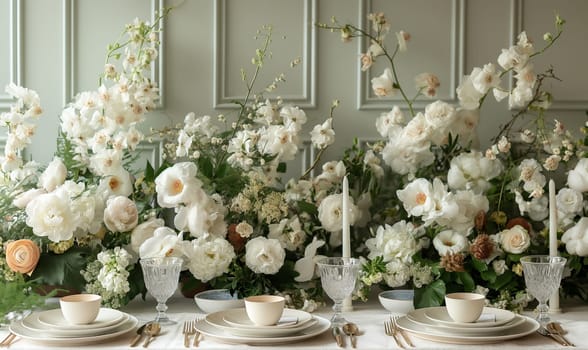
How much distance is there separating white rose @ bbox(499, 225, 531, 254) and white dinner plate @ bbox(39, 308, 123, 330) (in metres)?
1.09

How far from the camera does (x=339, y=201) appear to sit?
2443 mm

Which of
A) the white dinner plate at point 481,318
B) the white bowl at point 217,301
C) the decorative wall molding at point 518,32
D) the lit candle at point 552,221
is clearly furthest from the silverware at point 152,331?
the decorative wall molding at point 518,32

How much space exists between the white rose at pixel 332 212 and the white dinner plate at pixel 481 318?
426mm

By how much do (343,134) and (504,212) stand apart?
2.02 ft

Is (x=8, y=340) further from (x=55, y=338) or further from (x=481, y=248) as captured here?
(x=481, y=248)

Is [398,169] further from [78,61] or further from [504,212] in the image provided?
[78,61]

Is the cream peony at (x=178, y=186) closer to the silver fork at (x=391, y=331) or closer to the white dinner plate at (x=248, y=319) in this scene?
the white dinner plate at (x=248, y=319)

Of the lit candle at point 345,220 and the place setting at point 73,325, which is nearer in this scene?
the place setting at point 73,325

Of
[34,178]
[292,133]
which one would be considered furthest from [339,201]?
[34,178]

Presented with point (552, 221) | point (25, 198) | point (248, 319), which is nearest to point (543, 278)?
point (552, 221)

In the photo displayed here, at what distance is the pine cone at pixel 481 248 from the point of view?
90.2 inches

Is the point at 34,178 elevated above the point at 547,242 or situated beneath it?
elevated above

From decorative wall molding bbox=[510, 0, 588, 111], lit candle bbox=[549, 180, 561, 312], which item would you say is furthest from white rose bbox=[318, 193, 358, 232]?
decorative wall molding bbox=[510, 0, 588, 111]

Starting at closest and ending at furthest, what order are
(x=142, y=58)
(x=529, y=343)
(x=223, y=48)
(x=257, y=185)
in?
(x=529, y=343), (x=257, y=185), (x=142, y=58), (x=223, y=48)
